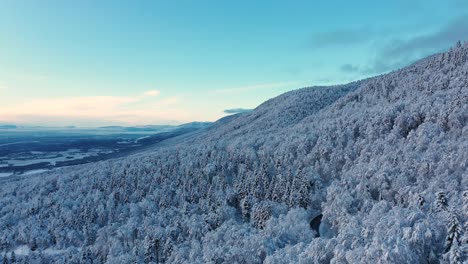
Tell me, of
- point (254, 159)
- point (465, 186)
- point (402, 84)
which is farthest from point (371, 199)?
point (402, 84)

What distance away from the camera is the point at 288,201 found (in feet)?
339

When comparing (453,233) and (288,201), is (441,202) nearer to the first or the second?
(453,233)

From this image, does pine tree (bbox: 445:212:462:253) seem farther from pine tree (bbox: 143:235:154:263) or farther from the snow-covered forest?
pine tree (bbox: 143:235:154:263)

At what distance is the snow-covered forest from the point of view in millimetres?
56656

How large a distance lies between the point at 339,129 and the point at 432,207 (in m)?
73.1

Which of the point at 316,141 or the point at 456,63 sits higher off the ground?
the point at 456,63

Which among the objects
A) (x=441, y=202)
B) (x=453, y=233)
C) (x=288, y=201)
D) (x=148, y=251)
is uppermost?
(x=441, y=202)

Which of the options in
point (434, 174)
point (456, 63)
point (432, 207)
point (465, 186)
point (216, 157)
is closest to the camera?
point (432, 207)

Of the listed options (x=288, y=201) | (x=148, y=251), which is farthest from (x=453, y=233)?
(x=148, y=251)

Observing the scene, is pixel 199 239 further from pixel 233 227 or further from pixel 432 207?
pixel 432 207

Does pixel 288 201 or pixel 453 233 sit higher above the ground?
pixel 453 233

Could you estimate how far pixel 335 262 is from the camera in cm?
5125

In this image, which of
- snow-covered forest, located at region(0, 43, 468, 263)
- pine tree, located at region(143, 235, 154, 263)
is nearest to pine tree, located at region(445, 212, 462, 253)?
snow-covered forest, located at region(0, 43, 468, 263)

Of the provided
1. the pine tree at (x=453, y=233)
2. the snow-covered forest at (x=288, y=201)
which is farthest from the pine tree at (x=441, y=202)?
the pine tree at (x=453, y=233)
